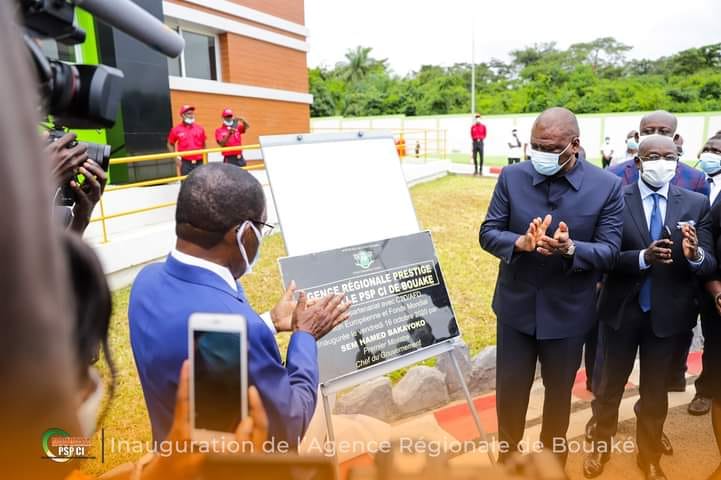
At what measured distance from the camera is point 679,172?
3641 mm

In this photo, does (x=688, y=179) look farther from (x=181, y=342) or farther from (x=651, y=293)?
(x=181, y=342)

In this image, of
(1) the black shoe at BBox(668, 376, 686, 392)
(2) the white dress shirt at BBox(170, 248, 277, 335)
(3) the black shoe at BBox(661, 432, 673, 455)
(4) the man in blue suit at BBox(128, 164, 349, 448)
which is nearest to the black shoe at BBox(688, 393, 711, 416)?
(1) the black shoe at BBox(668, 376, 686, 392)

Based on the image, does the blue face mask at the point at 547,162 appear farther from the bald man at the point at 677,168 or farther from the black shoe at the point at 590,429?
the black shoe at the point at 590,429

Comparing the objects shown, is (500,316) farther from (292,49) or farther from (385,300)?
(292,49)

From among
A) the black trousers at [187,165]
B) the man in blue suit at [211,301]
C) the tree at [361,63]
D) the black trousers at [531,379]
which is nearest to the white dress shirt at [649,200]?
the black trousers at [531,379]

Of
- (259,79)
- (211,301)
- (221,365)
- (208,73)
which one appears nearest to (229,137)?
(208,73)

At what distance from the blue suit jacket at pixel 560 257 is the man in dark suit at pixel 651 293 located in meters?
0.28

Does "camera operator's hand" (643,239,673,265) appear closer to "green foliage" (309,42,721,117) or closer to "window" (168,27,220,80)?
"window" (168,27,220,80)

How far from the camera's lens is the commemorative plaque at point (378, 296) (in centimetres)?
253

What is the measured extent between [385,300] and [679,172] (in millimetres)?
2470

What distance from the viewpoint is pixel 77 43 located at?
0.90 metres

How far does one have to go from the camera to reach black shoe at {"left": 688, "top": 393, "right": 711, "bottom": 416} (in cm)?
364

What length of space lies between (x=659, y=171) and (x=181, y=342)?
2.73m

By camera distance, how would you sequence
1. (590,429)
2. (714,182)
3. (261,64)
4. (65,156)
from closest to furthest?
1. (65,156)
2. (590,429)
3. (714,182)
4. (261,64)
